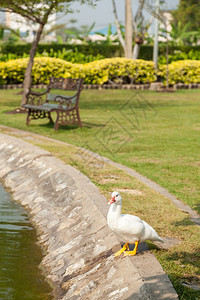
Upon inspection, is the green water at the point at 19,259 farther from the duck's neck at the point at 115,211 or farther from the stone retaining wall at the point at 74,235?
the duck's neck at the point at 115,211

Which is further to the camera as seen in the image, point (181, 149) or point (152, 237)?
point (181, 149)

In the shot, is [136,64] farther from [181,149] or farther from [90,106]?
[181,149]

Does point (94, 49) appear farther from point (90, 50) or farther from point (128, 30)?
point (128, 30)

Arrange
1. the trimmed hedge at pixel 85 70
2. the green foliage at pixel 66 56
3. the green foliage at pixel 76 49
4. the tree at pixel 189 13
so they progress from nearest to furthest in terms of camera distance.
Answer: the trimmed hedge at pixel 85 70, the green foliage at pixel 66 56, the green foliage at pixel 76 49, the tree at pixel 189 13

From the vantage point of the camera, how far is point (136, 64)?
80.8 feet

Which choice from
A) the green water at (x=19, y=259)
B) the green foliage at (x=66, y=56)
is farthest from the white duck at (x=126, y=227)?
the green foliage at (x=66, y=56)

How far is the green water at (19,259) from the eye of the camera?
16.3ft

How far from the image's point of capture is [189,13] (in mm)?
62688

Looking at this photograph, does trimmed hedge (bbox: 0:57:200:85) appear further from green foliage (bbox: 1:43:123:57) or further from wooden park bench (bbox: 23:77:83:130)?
wooden park bench (bbox: 23:77:83:130)

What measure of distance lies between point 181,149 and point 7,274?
6.29 metres

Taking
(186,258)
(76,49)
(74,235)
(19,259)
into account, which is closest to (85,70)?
(76,49)

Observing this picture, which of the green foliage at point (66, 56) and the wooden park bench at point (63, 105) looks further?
the green foliage at point (66, 56)

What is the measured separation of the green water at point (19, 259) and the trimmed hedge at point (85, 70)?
640 inches

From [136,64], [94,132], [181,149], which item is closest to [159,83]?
[136,64]
